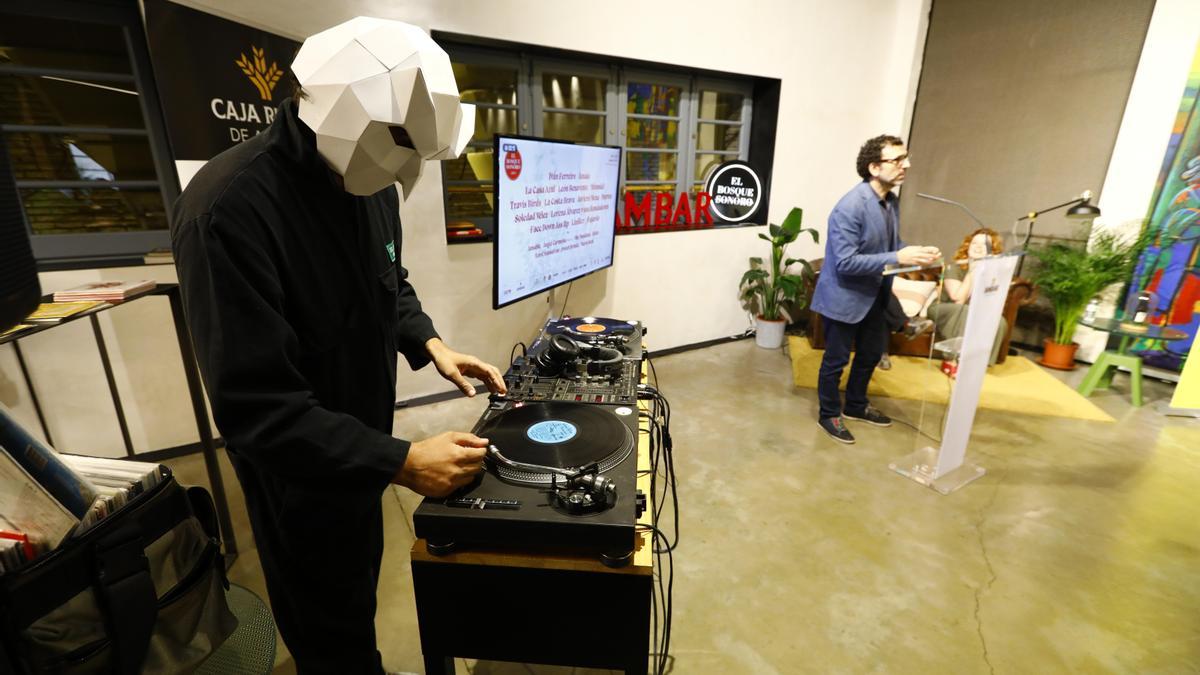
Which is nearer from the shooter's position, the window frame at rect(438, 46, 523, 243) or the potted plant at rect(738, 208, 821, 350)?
the window frame at rect(438, 46, 523, 243)

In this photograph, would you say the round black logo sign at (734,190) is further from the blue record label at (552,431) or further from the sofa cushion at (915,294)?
the blue record label at (552,431)

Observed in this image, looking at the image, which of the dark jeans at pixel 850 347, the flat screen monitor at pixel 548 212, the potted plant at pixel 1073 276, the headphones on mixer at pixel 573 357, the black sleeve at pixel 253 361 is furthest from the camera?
the potted plant at pixel 1073 276

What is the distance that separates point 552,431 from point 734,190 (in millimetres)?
3747

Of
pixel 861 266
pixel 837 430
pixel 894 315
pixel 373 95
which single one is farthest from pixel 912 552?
pixel 373 95

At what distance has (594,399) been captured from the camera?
1.27 metres

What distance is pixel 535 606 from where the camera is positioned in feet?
3.23

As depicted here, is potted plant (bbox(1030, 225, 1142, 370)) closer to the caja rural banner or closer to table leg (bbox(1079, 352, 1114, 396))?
table leg (bbox(1079, 352, 1114, 396))

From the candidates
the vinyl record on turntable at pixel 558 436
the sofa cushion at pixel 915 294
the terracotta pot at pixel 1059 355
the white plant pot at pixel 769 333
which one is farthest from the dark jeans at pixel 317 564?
the terracotta pot at pixel 1059 355

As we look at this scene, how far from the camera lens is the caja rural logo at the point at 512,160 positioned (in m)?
2.15

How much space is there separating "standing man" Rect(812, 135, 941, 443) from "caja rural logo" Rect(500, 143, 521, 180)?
5.06 ft

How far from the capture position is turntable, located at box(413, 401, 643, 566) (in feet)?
2.80

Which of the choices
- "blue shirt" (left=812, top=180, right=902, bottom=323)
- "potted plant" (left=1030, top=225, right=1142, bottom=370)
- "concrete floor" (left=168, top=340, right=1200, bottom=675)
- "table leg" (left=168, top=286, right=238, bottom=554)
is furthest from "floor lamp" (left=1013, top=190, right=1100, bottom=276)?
"table leg" (left=168, top=286, right=238, bottom=554)

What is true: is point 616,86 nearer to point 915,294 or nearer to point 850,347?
point 850,347

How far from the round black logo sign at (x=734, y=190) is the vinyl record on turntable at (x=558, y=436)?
3465 mm
